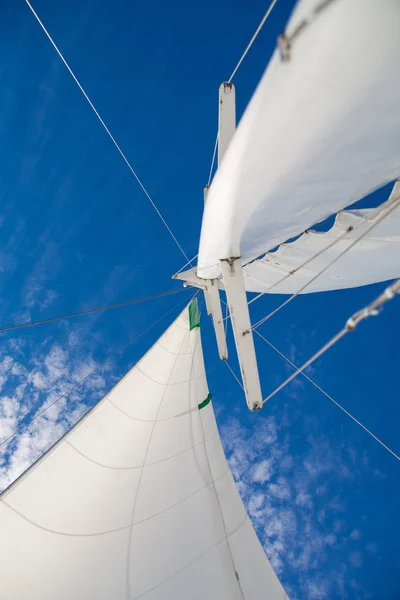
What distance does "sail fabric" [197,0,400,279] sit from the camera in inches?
49.7

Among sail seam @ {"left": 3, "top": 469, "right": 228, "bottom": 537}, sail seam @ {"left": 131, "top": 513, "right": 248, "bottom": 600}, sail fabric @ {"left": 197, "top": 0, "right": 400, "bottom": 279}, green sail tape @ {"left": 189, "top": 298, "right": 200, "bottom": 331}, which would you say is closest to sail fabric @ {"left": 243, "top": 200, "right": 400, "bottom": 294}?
sail fabric @ {"left": 197, "top": 0, "right": 400, "bottom": 279}

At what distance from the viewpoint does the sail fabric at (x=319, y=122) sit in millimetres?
1262

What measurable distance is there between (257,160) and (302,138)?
1.01 ft

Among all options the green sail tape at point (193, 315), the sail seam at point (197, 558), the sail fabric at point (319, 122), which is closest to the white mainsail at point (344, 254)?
the sail fabric at point (319, 122)

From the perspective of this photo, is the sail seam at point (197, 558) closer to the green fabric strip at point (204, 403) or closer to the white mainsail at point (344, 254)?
the green fabric strip at point (204, 403)

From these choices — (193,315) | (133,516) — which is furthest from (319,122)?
(193,315)

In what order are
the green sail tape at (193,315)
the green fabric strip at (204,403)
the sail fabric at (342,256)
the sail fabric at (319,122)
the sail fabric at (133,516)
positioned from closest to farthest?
the sail fabric at (319,122), the sail fabric at (133,516), the sail fabric at (342,256), the green fabric strip at (204,403), the green sail tape at (193,315)

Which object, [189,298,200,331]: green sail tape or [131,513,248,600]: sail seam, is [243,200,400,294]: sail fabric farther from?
[131,513,248,600]: sail seam

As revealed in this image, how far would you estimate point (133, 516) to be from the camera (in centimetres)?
388

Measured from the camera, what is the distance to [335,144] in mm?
1945

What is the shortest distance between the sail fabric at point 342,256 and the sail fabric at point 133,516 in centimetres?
294

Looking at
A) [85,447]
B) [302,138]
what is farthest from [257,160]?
[85,447]

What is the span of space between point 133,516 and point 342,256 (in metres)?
4.47

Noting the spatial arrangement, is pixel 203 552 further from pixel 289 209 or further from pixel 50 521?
pixel 289 209
